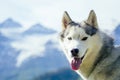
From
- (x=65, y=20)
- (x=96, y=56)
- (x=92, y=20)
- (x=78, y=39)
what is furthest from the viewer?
(x=65, y=20)

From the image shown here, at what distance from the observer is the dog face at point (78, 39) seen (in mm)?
16703

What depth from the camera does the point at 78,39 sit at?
16828 millimetres

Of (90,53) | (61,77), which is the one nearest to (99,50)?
(90,53)

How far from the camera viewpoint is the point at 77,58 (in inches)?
663

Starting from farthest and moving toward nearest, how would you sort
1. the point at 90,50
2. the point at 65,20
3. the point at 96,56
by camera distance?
the point at 65,20 < the point at 96,56 < the point at 90,50

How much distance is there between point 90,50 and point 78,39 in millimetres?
497

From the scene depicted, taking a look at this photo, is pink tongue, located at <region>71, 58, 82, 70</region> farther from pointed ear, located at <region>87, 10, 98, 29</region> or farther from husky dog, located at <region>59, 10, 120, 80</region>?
pointed ear, located at <region>87, 10, 98, 29</region>

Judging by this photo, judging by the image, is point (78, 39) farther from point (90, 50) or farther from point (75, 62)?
point (75, 62)

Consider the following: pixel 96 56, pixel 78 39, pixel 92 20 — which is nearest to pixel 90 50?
pixel 96 56

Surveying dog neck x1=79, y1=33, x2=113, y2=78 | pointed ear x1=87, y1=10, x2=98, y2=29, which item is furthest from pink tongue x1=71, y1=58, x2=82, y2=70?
pointed ear x1=87, y1=10, x2=98, y2=29

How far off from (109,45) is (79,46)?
1.04 metres

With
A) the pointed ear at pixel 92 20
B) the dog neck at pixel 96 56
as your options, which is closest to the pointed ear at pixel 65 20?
the pointed ear at pixel 92 20

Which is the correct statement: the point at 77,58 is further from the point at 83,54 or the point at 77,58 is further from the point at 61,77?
the point at 61,77

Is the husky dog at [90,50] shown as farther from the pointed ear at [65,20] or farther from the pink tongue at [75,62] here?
the pointed ear at [65,20]
